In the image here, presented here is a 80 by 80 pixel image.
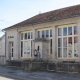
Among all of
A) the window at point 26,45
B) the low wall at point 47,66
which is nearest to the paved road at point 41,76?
the low wall at point 47,66

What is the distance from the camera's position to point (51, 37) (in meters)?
18.4

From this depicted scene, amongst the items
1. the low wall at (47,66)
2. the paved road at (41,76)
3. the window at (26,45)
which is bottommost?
the paved road at (41,76)

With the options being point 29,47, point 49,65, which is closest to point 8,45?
point 29,47

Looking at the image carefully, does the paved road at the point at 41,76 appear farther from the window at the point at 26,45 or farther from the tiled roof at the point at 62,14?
the window at the point at 26,45

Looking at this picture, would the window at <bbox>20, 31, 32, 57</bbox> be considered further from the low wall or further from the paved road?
the paved road

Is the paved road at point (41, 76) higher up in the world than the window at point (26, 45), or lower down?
lower down

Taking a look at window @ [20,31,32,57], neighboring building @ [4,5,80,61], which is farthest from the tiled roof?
window @ [20,31,32,57]

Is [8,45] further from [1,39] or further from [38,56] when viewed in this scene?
[38,56]

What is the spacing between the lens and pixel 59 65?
15.2 m

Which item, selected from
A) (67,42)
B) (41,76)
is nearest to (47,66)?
(67,42)

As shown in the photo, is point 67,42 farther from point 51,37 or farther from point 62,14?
point 62,14

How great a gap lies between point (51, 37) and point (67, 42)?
206cm

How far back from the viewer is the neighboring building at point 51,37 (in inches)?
642

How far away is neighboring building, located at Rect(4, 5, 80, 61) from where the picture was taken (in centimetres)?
1631
